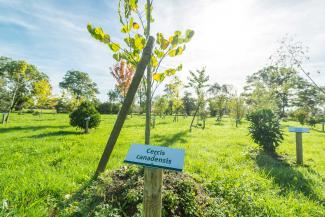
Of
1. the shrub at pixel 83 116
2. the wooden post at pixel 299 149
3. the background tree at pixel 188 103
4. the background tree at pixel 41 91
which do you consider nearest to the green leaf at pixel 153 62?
the wooden post at pixel 299 149

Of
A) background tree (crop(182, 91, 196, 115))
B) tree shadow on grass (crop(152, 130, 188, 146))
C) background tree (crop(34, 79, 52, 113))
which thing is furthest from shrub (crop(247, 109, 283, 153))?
background tree (crop(182, 91, 196, 115))

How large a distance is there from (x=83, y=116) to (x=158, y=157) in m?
10.0

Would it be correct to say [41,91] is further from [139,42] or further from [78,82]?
[78,82]

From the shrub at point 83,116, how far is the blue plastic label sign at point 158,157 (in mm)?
9776

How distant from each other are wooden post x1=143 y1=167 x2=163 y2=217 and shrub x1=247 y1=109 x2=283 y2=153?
6.53m

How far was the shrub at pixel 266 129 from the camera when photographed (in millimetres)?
6785

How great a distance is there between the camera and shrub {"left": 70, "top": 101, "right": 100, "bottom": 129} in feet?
34.3

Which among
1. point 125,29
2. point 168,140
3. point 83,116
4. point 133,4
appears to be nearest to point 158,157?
point 125,29

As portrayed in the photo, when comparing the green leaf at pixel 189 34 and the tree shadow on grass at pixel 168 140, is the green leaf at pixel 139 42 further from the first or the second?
the tree shadow on grass at pixel 168 140

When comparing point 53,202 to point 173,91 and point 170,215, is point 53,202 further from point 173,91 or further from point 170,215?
point 173,91

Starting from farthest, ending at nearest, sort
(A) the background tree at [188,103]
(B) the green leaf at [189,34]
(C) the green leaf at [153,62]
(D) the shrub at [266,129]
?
(A) the background tree at [188,103] < (D) the shrub at [266,129] < (C) the green leaf at [153,62] < (B) the green leaf at [189,34]

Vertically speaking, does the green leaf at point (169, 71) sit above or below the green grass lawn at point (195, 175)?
above

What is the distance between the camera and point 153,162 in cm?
151

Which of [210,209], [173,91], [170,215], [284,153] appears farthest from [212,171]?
[173,91]
